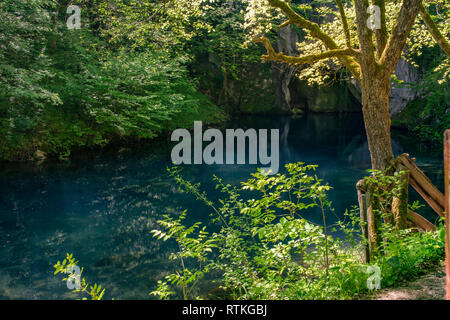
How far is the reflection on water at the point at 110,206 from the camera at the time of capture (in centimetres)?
708

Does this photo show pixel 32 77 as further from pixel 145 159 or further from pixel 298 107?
pixel 298 107

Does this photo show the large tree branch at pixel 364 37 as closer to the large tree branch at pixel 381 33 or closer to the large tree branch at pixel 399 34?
A: the large tree branch at pixel 399 34

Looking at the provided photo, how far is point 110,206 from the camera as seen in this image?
11.0 m

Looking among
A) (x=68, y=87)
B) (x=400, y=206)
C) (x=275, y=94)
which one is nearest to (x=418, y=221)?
(x=400, y=206)

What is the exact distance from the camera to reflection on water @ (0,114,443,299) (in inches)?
279

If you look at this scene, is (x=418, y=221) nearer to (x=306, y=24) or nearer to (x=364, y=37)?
(x=364, y=37)

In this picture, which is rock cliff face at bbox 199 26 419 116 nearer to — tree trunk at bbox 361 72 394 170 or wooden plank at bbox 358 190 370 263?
tree trunk at bbox 361 72 394 170

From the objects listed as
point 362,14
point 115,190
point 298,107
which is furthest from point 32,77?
point 298,107

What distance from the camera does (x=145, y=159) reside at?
1717 centimetres

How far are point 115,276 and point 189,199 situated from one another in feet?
15.5

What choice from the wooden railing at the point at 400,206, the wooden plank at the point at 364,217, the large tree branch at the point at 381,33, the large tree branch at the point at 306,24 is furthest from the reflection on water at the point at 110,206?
the large tree branch at the point at 381,33

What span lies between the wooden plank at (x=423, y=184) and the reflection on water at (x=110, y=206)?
4156 millimetres

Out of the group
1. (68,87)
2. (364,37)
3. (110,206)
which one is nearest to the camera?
(364,37)

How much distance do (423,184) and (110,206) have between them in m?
8.41
